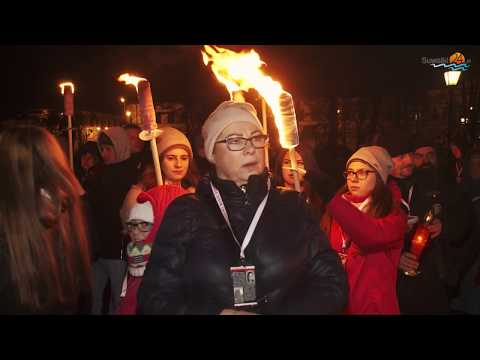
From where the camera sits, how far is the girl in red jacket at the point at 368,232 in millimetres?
4074

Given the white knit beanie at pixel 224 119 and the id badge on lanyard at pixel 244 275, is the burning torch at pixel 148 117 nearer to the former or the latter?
the white knit beanie at pixel 224 119

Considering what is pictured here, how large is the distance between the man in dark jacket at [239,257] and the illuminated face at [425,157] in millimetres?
1650

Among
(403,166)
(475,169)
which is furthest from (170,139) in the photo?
(475,169)

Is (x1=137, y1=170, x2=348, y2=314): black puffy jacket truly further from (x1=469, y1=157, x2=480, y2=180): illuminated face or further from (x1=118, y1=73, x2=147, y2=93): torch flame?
(x1=469, y1=157, x2=480, y2=180): illuminated face

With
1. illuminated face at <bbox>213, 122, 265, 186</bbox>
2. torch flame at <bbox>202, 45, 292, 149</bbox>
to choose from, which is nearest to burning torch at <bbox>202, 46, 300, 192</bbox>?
torch flame at <bbox>202, 45, 292, 149</bbox>

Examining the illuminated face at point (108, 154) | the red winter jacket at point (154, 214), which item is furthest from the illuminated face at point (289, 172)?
the illuminated face at point (108, 154)

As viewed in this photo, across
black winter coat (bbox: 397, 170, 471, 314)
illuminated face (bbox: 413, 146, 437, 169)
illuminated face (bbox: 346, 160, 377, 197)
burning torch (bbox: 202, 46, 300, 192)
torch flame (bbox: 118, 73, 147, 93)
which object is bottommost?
black winter coat (bbox: 397, 170, 471, 314)

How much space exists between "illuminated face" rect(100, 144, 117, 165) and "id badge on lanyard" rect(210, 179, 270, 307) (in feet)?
Result: 5.14

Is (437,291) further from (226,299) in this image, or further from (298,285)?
(226,299)

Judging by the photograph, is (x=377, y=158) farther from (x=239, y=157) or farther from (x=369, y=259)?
(x=239, y=157)

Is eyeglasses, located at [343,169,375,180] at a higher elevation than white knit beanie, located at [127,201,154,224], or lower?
higher

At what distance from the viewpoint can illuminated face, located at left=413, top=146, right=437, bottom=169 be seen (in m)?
4.63

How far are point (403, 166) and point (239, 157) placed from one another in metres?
1.79

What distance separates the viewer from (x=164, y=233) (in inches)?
130
